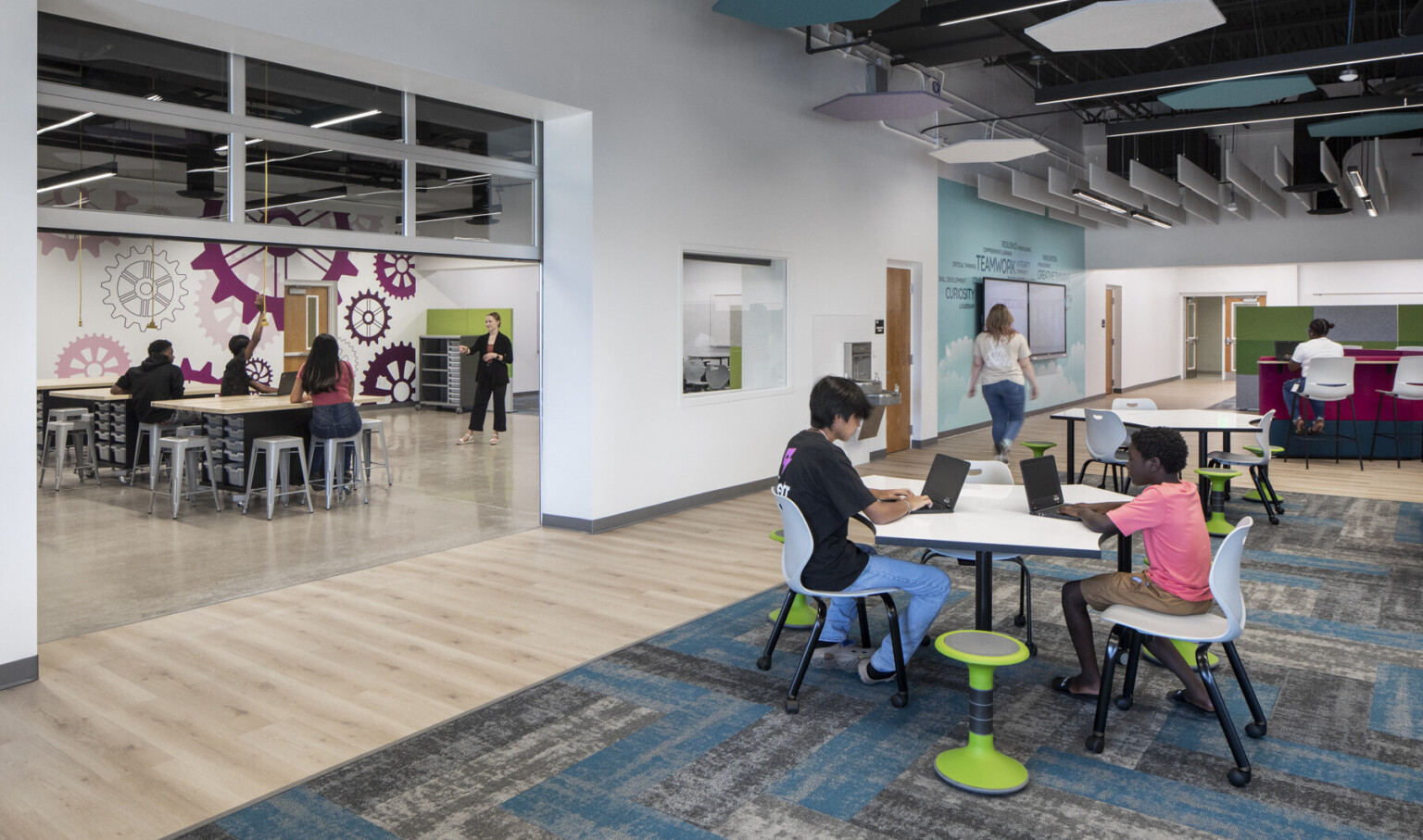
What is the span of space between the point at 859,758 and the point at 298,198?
161 inches

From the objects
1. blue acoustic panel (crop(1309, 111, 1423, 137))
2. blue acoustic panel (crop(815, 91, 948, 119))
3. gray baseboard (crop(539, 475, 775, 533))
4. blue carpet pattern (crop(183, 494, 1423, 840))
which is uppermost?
blue acoustic panel (crop(1309, 111, 1423, 137))

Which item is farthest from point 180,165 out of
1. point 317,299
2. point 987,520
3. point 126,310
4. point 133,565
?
point 317,299

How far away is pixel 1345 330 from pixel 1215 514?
389 inches

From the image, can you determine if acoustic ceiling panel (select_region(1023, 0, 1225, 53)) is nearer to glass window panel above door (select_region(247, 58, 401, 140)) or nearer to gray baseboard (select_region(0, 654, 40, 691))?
glass window panel above door (select_region(247, 58, 401, 140))

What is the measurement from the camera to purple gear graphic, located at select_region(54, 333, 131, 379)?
11.6 m

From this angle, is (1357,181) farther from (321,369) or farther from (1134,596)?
(321,369)

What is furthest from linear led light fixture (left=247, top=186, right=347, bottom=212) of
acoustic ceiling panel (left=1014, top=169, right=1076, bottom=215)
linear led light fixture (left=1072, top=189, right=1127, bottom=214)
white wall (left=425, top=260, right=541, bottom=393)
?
white wall (left=425, top=260, right=541, bottom=393)

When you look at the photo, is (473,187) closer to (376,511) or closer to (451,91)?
(451,91)

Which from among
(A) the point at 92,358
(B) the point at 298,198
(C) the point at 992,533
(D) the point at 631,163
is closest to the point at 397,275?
(A) the point at 92,358

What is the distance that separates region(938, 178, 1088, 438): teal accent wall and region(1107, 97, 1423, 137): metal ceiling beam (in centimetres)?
219

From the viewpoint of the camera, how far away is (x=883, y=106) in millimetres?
7938

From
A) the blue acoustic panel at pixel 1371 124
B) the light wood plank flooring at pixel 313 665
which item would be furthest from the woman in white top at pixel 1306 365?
the light wood plank flooring at pixel 313 665

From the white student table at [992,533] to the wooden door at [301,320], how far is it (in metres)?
12.7

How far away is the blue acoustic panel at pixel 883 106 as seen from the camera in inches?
299
